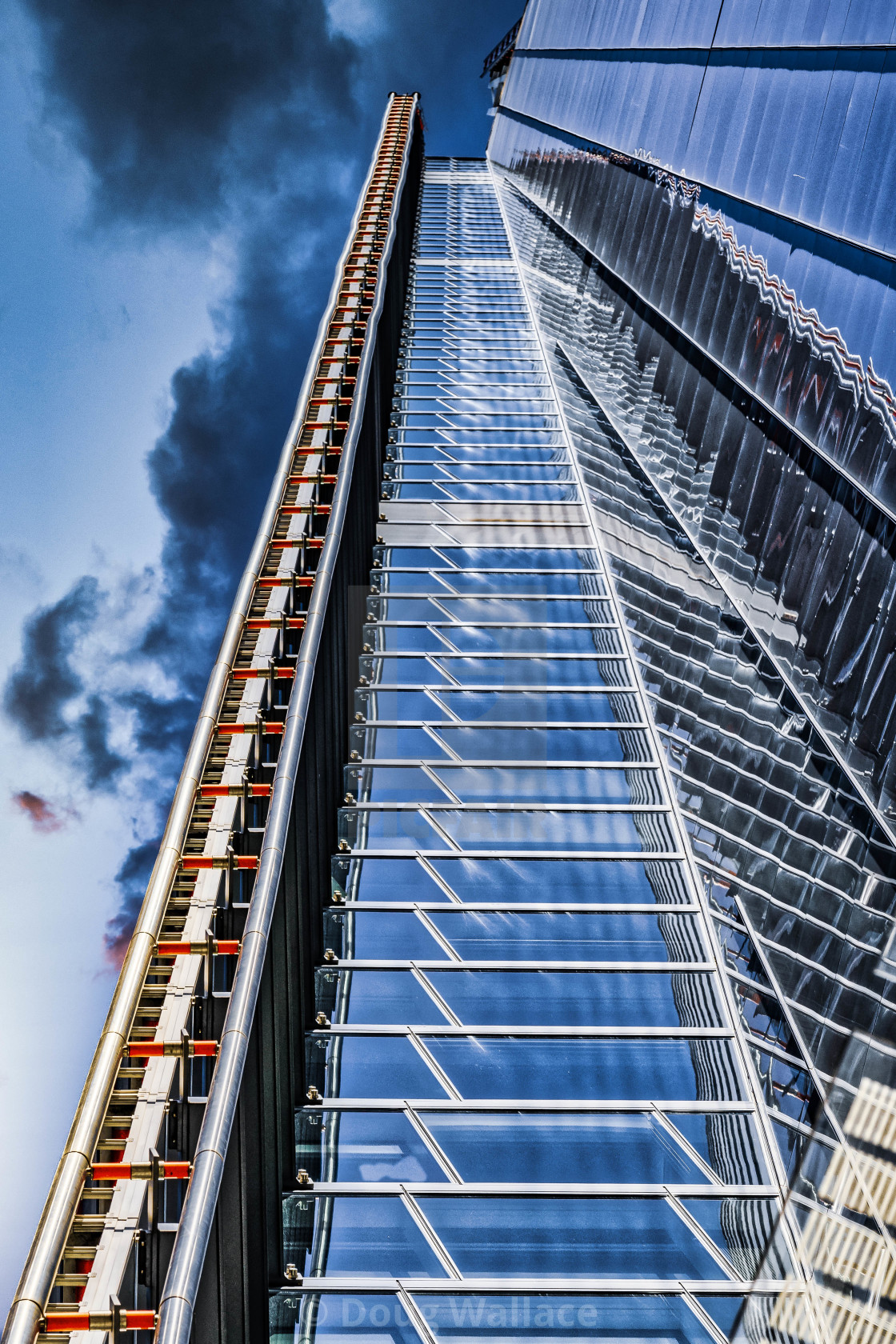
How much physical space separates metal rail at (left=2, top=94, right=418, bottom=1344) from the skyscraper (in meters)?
0.02

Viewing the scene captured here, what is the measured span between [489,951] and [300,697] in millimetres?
2064

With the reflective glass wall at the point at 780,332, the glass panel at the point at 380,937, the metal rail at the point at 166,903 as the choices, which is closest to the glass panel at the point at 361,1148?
the glass panel at the point at 380,937

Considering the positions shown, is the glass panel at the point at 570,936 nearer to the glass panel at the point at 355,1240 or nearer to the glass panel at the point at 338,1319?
the glass panel at the point at 355,1240

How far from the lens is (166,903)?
180 inches

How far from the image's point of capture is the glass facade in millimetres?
4801

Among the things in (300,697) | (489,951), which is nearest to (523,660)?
(489,951)

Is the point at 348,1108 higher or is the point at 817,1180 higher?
the point at 817,1180

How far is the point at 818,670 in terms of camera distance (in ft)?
29.7

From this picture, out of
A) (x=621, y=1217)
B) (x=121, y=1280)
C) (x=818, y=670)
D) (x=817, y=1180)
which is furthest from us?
(x=818, y=670)

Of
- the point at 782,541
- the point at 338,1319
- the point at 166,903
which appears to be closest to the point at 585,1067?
the point at 338,1319

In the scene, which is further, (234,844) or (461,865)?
(461,865)

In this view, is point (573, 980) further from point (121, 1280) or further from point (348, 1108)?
point (121, 1280)

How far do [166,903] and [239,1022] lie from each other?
2.84 feet

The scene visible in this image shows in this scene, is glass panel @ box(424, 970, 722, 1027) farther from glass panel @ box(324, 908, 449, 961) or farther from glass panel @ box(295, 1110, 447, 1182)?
glass panel @ box(295, 1110, 447, 1182)
